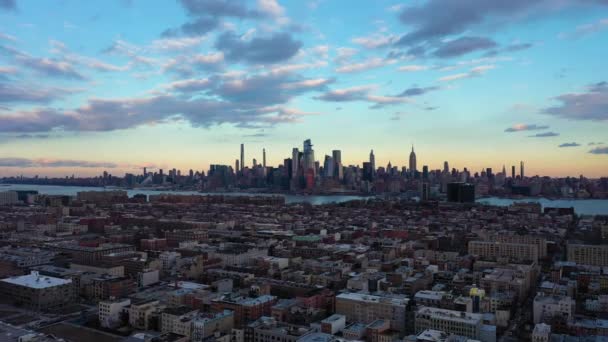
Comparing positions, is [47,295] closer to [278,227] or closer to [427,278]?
[427,278]

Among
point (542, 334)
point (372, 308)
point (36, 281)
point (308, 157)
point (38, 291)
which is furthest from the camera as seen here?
point (308, 157)

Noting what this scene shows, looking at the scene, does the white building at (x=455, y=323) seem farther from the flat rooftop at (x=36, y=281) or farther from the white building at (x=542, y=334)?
the flat rooftop at (x=36, y=281)

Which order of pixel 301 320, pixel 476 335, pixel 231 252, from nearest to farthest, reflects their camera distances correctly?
pixel 476 335 → pixel 301 320 → pixel 231 252

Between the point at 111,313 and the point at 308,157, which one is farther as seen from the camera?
the point at 308,157

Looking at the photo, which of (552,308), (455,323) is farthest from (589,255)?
(455,323)

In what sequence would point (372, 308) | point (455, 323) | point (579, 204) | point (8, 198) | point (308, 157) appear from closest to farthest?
point (455, 323), point (372, 308), point (8, 198), point (579, 204), point (308, 157)

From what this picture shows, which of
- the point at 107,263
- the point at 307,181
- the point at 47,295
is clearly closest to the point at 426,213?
the point at 107,263

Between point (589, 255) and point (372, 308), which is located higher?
point (589, 255)

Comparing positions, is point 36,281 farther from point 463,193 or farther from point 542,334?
point 463,193
